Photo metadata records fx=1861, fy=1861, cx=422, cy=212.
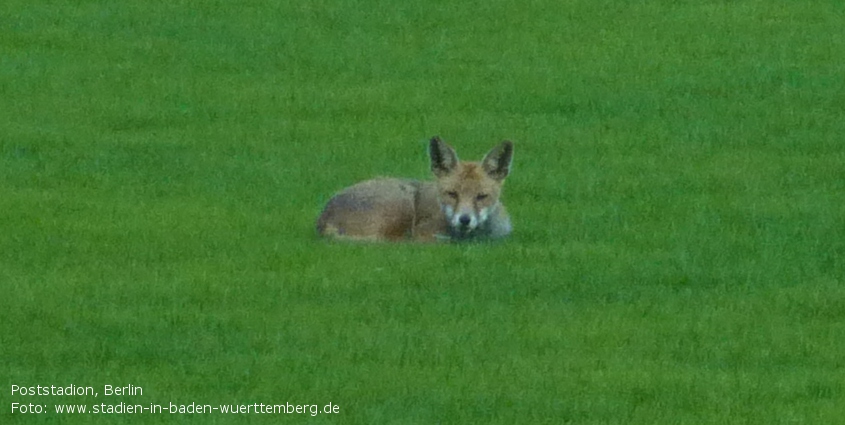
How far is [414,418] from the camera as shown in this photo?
962 centimetres

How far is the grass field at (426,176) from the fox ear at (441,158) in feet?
2.91

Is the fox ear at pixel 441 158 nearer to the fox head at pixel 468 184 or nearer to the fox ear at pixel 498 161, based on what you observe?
the fox head at pixel 468 184

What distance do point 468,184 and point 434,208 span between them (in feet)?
1.18

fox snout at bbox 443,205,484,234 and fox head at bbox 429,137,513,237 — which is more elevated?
fox head at bbox 429,137,513,237

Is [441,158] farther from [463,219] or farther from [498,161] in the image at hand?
[463,219]

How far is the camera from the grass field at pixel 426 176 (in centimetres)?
1042

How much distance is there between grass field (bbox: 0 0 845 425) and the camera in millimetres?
10422

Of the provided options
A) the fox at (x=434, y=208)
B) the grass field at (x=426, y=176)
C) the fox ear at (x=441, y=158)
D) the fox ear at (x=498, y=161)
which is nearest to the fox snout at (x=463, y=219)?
the fox at (x=434, y=208)

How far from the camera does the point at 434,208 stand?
15.0 metres

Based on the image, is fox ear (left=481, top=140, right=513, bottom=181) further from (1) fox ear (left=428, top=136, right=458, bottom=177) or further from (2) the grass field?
(2) the grass field

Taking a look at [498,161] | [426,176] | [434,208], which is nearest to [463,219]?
[434,208]

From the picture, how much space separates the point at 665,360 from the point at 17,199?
24.6ft

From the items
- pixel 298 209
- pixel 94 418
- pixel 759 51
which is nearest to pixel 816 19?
pixel 759 51

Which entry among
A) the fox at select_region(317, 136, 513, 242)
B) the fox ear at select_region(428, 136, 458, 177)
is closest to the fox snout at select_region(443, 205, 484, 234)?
the fox at select_region(317, 136, 513, 242)
